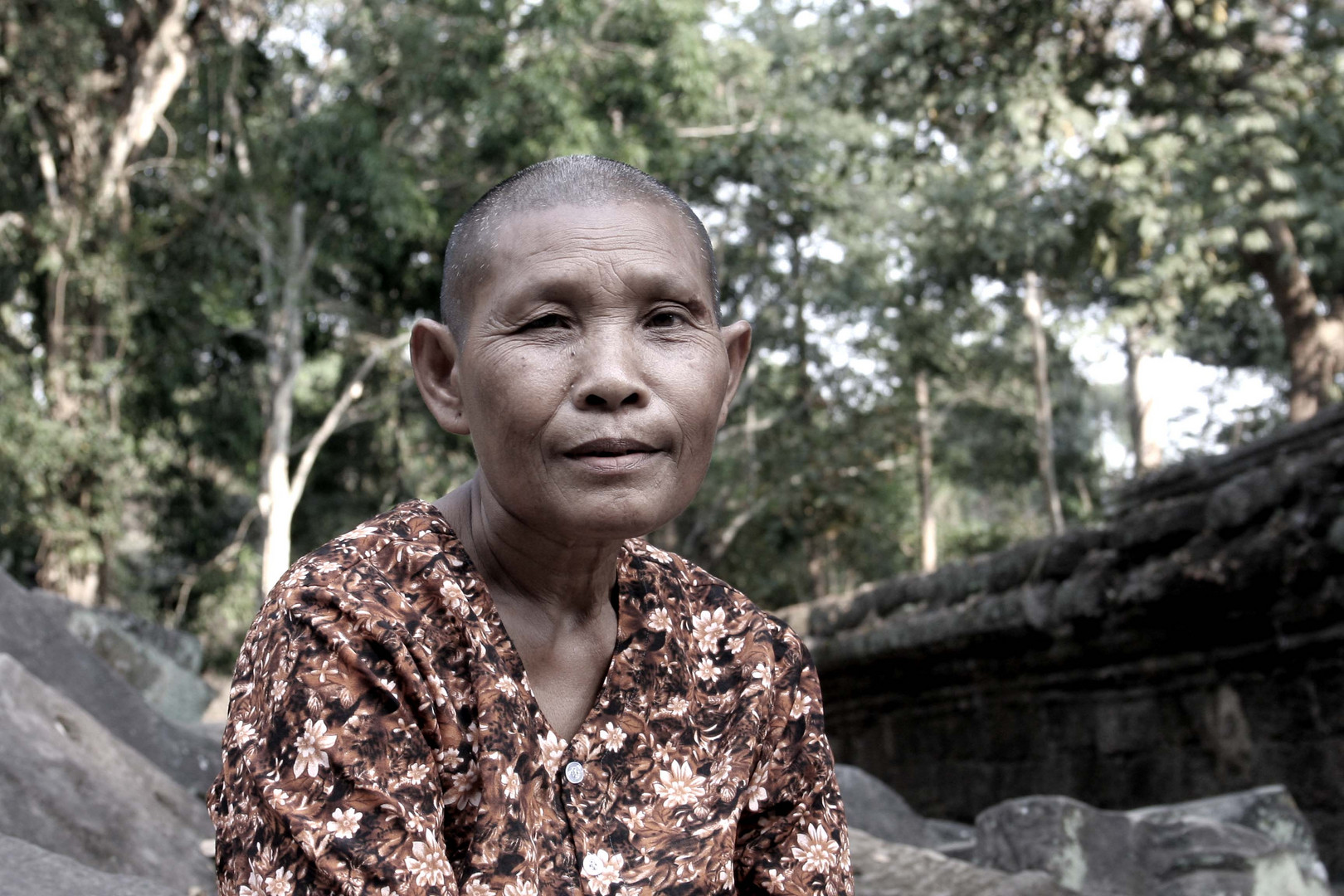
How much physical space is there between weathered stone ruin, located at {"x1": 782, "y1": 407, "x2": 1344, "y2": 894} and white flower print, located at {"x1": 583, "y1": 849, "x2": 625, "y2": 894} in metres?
2.37

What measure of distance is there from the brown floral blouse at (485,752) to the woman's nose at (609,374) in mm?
257

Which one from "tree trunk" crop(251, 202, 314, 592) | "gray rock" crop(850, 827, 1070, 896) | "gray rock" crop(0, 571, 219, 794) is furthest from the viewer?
"tree trunk" crop(251, 202, 314, 592)

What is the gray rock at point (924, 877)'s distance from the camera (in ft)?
9.27

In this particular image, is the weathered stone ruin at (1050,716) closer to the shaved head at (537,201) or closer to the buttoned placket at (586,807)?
the buttoned placket at (586,807)

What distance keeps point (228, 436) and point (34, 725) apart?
12007 mm

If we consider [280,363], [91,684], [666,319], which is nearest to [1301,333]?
[91,684]

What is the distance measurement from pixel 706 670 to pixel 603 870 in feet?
1.03

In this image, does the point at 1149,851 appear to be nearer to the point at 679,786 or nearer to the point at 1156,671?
the point at 1156,671

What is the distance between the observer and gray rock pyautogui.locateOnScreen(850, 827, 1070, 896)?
9.27ft

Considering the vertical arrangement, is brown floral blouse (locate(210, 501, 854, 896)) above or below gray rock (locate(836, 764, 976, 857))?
below

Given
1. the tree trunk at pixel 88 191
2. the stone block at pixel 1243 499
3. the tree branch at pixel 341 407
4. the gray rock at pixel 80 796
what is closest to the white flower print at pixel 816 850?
the gray rock at pixel 80 796

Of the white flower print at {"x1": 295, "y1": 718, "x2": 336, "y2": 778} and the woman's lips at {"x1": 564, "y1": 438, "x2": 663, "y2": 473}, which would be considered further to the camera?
the woman's lips at {"x1": 564, "y1": 438, "x2": 663, "y2": 473}

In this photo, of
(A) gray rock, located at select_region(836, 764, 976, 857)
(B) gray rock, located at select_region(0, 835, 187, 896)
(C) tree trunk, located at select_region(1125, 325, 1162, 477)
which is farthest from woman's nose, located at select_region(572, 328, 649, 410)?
(C) tree trunk, located at select_region(1125, 325, 1162, 477)

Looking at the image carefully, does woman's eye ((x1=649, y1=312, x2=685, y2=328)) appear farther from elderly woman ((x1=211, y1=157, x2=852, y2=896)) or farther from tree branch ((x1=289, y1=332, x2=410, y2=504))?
tree branch ((x1=289, y1=332, x2=410, y2=504))
